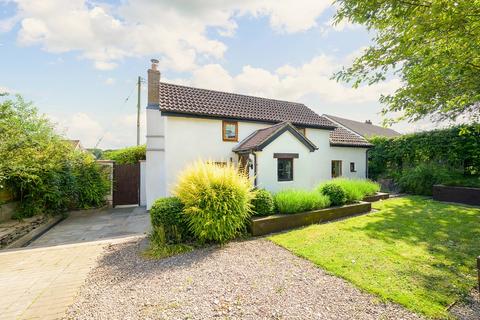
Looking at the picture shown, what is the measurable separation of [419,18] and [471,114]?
946 centimetres

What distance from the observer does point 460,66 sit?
4.72m

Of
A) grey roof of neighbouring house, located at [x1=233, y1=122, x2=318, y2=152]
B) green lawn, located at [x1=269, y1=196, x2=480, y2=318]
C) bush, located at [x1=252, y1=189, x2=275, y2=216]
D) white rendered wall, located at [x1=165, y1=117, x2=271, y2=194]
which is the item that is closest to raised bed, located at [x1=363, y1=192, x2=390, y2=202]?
green lawn, located at [x1=269, y1=196, x2=480, y2=318]

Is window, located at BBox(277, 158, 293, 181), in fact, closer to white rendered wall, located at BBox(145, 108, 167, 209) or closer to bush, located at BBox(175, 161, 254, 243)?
bush, located at BBox(175, 161, 254, 243)

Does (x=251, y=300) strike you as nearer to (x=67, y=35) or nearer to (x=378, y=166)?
(x=67, y=35)

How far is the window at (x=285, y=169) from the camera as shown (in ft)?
36.4

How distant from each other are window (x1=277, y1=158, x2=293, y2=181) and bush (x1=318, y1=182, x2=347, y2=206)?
229 centimetres

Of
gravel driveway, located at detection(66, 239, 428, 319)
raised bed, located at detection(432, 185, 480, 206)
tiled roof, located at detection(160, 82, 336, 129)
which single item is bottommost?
gravel driveway, located at detection(66, 239, 428, 319)

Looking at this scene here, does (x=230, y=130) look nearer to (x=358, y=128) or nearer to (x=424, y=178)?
(x=424, y=178)

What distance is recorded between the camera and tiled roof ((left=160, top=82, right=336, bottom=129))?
11773 millimetres

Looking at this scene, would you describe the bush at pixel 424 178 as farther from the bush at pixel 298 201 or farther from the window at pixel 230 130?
the window at pixel 230 130

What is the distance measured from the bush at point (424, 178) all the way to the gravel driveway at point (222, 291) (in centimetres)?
1293

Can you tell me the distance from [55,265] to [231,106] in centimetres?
1074

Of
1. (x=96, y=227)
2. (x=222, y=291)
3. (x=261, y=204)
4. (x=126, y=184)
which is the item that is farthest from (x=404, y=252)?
(x=126, y=184)

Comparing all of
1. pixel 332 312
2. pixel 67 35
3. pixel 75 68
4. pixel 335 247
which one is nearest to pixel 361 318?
pixel 332 312
